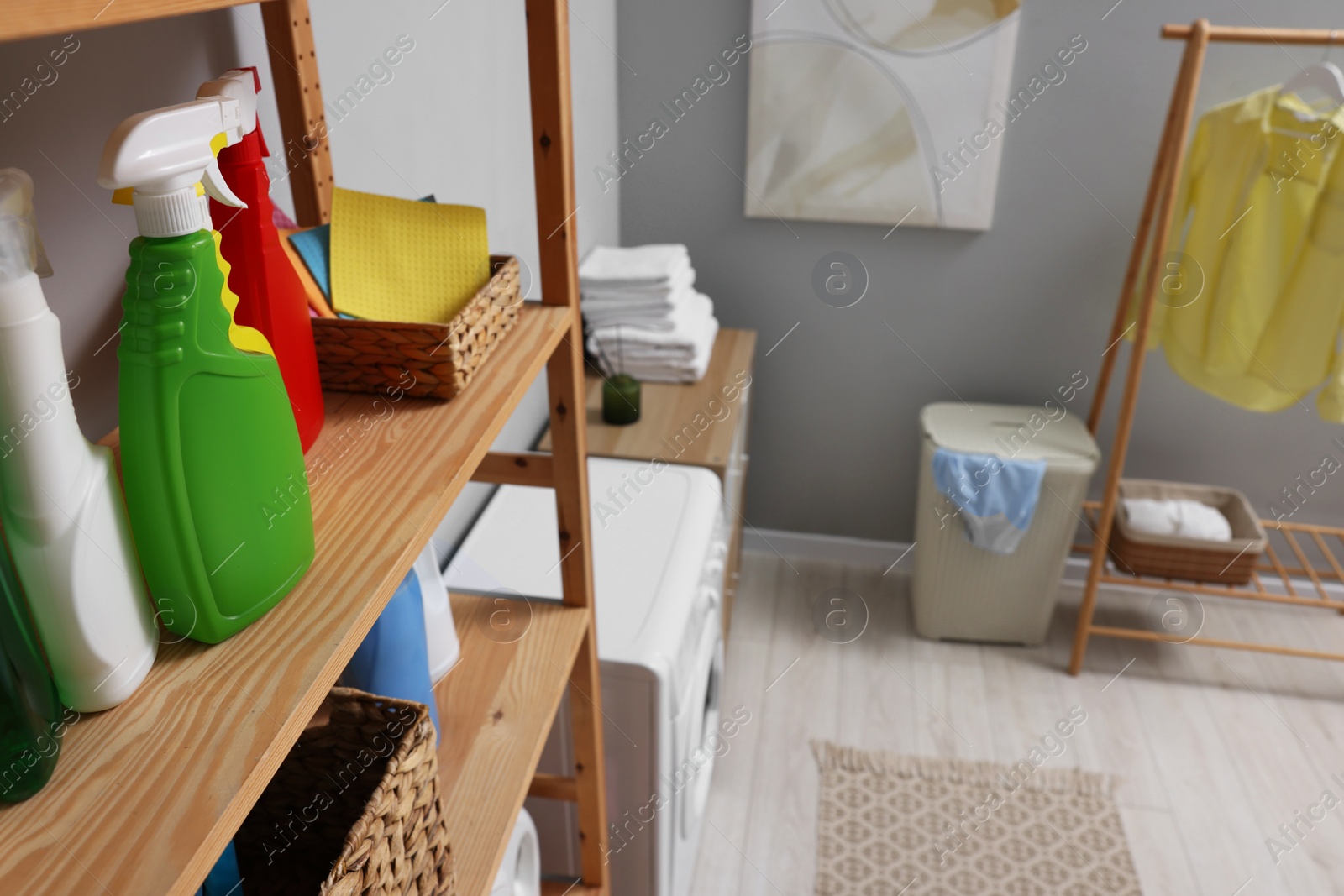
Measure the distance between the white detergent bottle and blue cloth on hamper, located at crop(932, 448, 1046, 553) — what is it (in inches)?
80.4

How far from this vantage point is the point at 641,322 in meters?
2.25

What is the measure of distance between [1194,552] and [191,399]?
2.42 m

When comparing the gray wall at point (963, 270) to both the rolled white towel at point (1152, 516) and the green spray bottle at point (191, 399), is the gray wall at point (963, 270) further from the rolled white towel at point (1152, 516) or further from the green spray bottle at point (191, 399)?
the green spray bottle at point (191, 399)

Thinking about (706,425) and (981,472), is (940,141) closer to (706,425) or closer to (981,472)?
(981,472)

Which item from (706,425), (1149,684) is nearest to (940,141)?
(706,425)

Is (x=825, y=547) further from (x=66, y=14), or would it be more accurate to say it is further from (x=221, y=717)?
(x=66, y=14)

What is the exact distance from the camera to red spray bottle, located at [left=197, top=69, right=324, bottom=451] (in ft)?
1.93

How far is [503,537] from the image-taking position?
163 centimetres

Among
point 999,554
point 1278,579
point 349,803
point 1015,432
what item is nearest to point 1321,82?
point 1015,432

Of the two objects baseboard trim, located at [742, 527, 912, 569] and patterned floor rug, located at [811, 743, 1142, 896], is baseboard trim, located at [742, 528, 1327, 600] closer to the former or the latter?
baseboard trim, located at [742, 527, 912, 569]

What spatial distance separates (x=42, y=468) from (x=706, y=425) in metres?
1.68

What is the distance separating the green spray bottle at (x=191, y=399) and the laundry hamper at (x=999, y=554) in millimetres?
2028

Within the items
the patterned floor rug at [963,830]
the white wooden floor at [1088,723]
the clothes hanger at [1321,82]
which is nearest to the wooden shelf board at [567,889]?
the white wooden floor at [1088,723]

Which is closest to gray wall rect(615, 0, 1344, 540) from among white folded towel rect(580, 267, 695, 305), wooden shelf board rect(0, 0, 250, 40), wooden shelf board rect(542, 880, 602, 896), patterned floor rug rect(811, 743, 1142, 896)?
white folded towel rect(580, 267, 695, 305)
